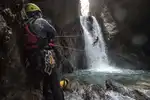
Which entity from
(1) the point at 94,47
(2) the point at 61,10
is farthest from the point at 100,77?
(1) the point at 94,47

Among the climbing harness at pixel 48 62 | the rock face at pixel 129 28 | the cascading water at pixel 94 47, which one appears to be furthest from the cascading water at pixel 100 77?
the climbing harness at pixel 48 62

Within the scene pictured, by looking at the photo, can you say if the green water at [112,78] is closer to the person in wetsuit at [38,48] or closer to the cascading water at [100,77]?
the cascading water at [100,77]

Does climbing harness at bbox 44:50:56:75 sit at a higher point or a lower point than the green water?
higher

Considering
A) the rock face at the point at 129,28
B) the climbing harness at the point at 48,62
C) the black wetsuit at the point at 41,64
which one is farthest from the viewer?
the rock face at the point at 129,28

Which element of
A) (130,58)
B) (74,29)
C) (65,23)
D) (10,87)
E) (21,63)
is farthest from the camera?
(130,58)

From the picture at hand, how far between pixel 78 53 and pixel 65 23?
13.3 feet

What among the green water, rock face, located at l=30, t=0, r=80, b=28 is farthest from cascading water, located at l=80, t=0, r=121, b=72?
the green water

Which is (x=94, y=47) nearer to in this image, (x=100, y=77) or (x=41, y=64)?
(x=100, y=77)

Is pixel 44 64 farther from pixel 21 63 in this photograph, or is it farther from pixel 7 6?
pixel 7 6

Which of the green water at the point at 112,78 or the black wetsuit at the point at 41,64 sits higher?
the black wetsuit at the point at 41,64

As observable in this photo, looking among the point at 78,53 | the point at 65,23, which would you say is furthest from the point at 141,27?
the point at 65,23

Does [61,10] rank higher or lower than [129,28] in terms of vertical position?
higher

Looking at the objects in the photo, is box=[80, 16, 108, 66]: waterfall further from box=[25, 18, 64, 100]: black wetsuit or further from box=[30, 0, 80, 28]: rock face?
box=[25, 18, 64, 100]: black wetsuit

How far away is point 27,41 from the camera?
3748 millimetres
